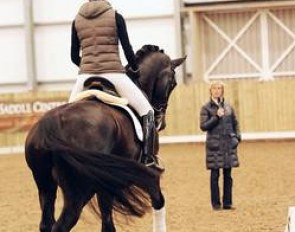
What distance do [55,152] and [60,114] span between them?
0.33m

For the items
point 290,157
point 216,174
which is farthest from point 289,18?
point 216,174

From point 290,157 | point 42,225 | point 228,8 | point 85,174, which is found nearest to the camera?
point 85,174

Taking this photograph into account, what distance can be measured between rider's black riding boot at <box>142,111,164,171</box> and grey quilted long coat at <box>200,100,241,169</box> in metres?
3.28

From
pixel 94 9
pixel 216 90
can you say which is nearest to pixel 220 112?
pixel 216 90

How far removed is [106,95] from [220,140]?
4.03 m

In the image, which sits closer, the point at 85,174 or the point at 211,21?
the point at 85,174

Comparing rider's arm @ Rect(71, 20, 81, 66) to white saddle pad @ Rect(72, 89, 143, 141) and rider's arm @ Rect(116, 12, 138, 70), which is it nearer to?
rider's arm @ Rect(116, 12, 138, 70)

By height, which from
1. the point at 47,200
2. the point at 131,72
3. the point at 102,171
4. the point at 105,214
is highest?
the point at 131,72

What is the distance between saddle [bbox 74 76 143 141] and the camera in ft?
22.6

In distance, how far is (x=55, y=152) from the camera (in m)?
6.28

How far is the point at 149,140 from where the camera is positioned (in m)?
7.25

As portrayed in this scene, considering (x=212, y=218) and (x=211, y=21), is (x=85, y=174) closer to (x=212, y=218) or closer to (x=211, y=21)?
(x=212, y=218)

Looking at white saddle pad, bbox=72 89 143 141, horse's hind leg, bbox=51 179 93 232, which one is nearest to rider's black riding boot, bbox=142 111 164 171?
white saddle pad, bbox=72 89 143 141

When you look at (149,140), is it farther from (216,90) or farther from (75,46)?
(216,90)
